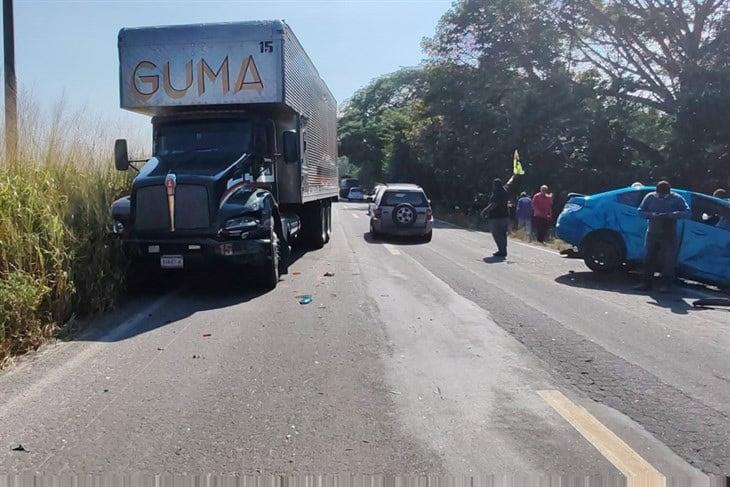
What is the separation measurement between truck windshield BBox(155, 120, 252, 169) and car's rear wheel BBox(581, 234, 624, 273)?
6543mm

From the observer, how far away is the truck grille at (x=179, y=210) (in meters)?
9.41

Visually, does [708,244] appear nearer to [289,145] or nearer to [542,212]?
[289,145]

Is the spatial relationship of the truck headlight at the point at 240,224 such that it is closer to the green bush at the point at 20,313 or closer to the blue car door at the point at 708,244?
the green bush at the point at 20,313

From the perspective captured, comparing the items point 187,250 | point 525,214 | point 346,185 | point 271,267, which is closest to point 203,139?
point 187,250

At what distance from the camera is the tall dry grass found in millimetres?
6812

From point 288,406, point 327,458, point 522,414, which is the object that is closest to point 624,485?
point 522,414

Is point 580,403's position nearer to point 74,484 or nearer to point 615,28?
point 74,484

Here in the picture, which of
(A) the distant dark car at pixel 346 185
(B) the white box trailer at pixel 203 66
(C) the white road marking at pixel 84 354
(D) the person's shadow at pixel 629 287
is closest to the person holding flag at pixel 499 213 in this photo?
(D) the person's shadow at pixel 629 287

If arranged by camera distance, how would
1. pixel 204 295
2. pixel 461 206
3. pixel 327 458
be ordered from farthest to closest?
pixel 461 206, pixel 204 295, pixel 327 458

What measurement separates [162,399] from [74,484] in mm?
1410

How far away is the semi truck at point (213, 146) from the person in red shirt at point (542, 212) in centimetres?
984

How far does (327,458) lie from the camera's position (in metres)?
4.15

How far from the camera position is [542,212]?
66.6ft

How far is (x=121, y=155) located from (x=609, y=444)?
935 cm
